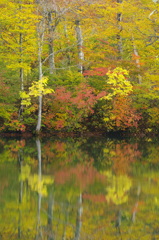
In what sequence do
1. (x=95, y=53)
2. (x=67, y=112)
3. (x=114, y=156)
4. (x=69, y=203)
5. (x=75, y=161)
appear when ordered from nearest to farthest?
(x=69, y=203)
(x=75, y=161)
(x=114, y=156)
(x=67, y=112)
(x=95, y=53)

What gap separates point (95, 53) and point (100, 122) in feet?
13.3

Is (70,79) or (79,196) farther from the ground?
(70,79)

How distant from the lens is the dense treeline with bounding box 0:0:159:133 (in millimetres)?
21266

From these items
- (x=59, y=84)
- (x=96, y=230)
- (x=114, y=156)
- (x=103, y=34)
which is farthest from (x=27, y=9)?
(x=96, y=230)

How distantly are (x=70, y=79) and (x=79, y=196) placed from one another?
15226 millimetres

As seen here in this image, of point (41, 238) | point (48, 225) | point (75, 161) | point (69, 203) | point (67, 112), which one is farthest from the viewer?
point (67, 112)

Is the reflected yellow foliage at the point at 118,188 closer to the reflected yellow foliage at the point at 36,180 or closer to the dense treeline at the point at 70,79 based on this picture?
the reflected yellow foliage at the point at 36,180

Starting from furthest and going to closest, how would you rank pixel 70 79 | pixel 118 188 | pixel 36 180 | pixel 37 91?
pixel 70 79 → pixel 37 91 → pixel 36 180 → pixel 118 188

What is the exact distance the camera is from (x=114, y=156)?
1450cm

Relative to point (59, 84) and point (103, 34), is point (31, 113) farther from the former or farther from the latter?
point (103, 34)

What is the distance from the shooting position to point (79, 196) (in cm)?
816

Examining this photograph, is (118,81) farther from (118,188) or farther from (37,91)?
(118,188)

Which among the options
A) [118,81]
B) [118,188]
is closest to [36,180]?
[118,188]

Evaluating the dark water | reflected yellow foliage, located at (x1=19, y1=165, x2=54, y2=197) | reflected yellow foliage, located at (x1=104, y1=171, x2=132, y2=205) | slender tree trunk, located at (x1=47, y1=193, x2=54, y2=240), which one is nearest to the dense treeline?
the dark water
